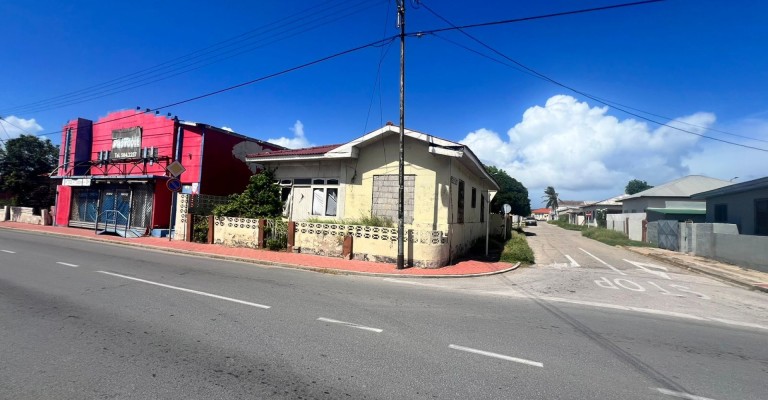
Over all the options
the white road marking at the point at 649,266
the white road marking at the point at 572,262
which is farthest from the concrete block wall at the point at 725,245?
the white road marking at the point at 572,262

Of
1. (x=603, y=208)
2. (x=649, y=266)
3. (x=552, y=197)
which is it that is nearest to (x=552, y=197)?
(x=552, y=197)

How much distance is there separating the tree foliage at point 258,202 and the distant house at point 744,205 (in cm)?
2319

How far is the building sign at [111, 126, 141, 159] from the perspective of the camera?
22.1 m

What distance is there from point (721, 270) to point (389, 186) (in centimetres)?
1354

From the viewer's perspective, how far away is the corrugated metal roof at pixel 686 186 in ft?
115

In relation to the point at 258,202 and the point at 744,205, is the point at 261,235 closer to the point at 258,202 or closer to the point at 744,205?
the point at 258,202

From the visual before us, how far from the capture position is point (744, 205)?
19438 mm

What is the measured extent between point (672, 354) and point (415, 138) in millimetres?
10081

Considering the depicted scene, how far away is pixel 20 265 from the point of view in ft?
Result: 32.0

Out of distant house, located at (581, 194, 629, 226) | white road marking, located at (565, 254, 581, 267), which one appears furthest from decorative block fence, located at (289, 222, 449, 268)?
distant house, located at (581, 194, 629, 226)

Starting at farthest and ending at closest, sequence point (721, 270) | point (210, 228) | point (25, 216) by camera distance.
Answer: point (25, 216)
point (210, 228)
point (721, 270)

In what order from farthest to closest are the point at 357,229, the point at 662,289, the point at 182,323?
the point at 357,229 → the point at 662,289 → the point at 182,323

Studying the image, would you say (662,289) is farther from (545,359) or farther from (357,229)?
(357,229)

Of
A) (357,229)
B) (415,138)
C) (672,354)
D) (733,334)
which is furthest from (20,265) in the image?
(733,334)
